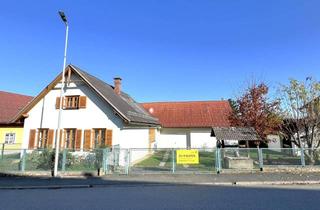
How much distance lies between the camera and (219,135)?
1939 centimetres

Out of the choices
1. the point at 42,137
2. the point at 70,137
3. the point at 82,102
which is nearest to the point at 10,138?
the point at 42,137

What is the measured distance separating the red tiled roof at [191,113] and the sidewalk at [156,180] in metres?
16.4

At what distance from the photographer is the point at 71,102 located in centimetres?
2070

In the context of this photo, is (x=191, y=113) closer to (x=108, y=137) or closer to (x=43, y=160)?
(x=108, y=137)

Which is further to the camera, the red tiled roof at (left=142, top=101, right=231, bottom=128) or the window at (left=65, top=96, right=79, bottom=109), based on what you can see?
the red tiled roof at (left=142, top=101, right=231, bottom=128)

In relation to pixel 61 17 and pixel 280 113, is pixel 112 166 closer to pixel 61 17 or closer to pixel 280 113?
pixel 61 17

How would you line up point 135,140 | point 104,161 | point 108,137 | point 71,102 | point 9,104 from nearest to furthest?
point 104,161
point 108,137
point 71,102
point 135,140
point 9,104

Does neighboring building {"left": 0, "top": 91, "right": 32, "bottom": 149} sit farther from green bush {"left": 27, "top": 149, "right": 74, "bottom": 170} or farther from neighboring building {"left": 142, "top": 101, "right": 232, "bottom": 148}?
neighboring building {"left": 142, "top": 101, "right": 232, "bottom": 148}

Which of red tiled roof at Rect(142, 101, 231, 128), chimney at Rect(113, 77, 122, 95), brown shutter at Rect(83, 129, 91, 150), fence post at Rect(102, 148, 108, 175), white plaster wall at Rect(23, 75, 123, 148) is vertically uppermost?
chimney at Rect(113, 77, 122, 95)

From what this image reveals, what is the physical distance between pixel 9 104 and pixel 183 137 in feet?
70.2

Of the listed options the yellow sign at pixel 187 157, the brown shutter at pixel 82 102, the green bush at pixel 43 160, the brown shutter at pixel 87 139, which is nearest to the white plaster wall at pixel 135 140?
the brown shutter at pixel 87 139

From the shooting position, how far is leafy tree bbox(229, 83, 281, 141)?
1739 cm

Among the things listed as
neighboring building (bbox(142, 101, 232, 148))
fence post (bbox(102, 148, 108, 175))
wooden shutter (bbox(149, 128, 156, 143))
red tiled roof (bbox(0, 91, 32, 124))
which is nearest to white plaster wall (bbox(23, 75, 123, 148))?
fence post (bbox(102, 148, 108, 175))

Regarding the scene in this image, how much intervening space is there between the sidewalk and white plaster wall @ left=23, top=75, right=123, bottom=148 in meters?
6.33
